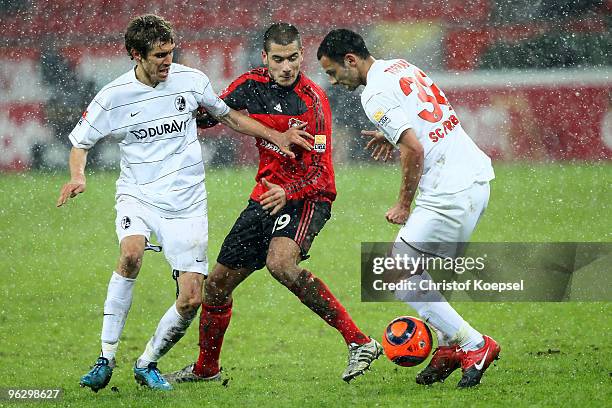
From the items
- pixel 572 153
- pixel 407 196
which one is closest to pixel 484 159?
pixel 407 196

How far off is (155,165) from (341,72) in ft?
4.01

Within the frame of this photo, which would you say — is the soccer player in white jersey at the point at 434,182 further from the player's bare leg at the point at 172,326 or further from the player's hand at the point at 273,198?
the player's bare leg at the point at 172,326

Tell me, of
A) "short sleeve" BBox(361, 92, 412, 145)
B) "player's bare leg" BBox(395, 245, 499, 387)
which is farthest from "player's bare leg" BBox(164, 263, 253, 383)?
"short sleeve" BBox(361, 92, 412, 145)

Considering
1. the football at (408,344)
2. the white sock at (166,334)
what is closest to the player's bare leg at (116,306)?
the white sock at (166,334)

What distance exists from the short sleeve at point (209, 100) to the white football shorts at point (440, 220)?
4.32 feet

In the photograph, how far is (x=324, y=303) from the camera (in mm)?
6336

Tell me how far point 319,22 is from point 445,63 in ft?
8.84

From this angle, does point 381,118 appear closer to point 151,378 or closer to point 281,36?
point 281,36

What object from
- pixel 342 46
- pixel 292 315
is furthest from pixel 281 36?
pixel 292 315

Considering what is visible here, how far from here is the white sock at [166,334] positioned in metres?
6.41

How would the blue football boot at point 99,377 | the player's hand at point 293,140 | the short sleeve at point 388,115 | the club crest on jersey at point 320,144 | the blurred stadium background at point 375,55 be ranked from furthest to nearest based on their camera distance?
the blurred stadium background at point 375,55 → the club crest on jersey at point 320,144 → the player's hand at point 293,140 → the blue football boot at point 99,377 → the short sleeve at point 388,115

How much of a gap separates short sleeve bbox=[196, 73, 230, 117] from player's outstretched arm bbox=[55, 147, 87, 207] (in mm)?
762

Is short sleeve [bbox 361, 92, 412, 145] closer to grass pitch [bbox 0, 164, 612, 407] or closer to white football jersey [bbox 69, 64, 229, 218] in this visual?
white football jersey [bbox 69, 64, 229, 218]

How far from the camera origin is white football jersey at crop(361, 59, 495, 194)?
616cm
